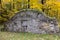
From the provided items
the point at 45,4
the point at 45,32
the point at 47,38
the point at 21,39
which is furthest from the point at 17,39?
the point at 45,4

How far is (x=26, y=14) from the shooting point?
14.4 meters

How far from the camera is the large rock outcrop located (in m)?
13.9

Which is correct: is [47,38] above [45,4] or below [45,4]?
below

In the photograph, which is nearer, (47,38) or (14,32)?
(47,38)

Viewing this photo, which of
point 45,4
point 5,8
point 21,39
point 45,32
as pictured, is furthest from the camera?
point 5,8

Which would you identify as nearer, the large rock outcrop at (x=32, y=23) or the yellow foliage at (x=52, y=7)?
the large rock outcrop at (x=32, y=23)

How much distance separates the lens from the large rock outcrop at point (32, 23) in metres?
13.9

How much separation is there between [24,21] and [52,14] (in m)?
4.91

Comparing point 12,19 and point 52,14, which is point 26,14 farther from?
point 52,14

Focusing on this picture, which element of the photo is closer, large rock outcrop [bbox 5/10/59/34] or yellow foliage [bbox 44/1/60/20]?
large rock outcrop [bbox 5/10/59/34]

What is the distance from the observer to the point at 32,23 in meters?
14.3

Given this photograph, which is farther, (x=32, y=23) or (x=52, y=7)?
(x=52, y=7)

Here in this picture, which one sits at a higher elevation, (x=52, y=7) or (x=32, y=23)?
(x=52, y=7)

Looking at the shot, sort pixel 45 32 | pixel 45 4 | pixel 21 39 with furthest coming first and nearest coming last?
pixel 45 4
pixel 45 32
pixel 21 39
